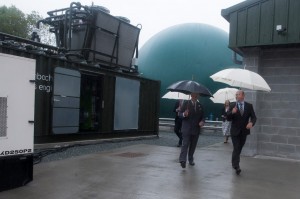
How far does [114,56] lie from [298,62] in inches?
273

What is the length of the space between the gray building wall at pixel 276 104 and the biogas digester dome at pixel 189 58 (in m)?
12.2

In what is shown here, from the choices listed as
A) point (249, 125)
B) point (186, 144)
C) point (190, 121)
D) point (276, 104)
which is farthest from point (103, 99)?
point (249, 125)

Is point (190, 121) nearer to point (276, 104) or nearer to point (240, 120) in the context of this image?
point (240, 120)

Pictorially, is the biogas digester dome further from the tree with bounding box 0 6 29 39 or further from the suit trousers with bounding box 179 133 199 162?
the tree with bounding box 0 6 29 39

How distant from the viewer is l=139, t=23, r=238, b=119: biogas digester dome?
2322cm

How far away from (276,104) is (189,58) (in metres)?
13.3

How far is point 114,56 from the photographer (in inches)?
569

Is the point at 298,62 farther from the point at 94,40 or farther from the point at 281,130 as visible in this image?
the point at 94,40

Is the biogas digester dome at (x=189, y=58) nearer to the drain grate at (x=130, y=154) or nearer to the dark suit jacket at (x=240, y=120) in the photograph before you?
the drain grate at (x=130, y=154)

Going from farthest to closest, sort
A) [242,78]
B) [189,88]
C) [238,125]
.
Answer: [189,88], [242,78], [238,125]

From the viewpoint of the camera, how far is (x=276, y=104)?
411 inches

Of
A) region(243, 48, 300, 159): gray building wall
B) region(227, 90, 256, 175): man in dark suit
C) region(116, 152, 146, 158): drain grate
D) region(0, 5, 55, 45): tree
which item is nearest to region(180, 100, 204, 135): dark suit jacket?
region(227, 90, 256, 175): man in dark suit

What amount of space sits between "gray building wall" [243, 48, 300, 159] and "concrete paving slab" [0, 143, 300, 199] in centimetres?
60

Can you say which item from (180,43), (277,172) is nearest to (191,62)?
(180,43)
